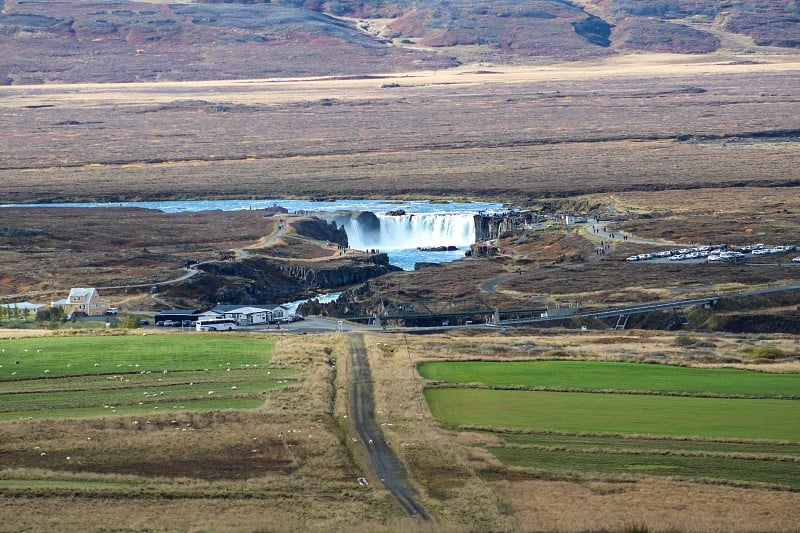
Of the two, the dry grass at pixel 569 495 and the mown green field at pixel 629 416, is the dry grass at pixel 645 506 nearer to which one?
the dry grass at pixel 569 495

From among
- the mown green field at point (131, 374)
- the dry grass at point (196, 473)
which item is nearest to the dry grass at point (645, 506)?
the dry grass at point (196, 473)

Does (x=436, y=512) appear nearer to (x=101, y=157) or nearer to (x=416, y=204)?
(x=416, y=204)

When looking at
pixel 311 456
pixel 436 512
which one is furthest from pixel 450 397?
pixel 436 512

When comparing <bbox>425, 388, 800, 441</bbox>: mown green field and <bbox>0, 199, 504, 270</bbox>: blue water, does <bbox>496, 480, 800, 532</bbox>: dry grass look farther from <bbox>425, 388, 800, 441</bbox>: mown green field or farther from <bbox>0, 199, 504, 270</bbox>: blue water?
<bbox>0, 199, 504, 270</bbox>: blue water

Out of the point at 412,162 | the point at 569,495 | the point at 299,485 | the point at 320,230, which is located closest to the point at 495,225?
the point at 320,230

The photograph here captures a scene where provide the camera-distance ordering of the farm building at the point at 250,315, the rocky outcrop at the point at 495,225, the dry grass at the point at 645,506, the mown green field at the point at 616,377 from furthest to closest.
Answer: the rocky outcrop at the point at 495,225
the farm building at the point at 250,315
the mown green field at the point at 616,377
the dry grass at the point at 645,506

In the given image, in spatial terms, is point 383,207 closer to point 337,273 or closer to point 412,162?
point 337,273

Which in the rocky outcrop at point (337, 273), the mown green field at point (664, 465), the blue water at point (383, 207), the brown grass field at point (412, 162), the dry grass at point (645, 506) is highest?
the dry grass at point (645, 506)
